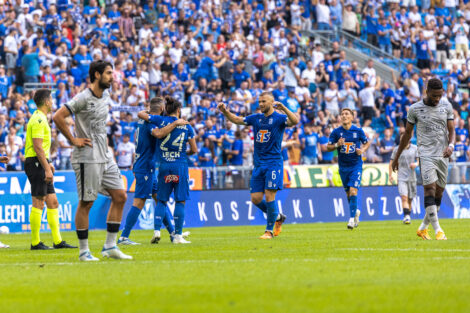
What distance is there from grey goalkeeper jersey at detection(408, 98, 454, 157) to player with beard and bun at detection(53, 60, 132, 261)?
17.2 feet

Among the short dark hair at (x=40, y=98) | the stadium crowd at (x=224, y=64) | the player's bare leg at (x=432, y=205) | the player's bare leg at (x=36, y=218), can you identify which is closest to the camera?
the player's bare leg at (x=432, y=205)

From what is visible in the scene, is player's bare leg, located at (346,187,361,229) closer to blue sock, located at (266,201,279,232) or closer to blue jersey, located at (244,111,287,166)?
blue sock, located at (266,201,279,232)

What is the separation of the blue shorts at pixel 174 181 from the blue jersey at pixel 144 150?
45 centimetres

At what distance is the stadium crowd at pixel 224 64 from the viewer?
26.2 meters

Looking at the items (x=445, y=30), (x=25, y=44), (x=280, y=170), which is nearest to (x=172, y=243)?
(x=280, y=170)

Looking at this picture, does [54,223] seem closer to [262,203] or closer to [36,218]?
[36,218]

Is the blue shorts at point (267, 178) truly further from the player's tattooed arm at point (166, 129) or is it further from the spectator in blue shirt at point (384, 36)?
the spectator in blue shirt at point (384, 36)

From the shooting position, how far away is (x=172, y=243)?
46.8ft

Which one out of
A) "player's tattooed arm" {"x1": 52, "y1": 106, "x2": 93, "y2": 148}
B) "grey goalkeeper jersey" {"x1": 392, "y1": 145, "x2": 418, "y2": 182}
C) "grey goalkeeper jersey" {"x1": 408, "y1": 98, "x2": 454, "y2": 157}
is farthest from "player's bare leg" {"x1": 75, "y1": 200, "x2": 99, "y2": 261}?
"grey goalkeeper jersey" {"x1": 392, "y1": 145, "x2": 418, "y2": 182}

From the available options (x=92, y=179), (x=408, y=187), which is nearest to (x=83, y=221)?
(x=92, y=179)

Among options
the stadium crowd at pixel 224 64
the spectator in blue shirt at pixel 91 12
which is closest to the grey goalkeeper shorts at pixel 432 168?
the stadium crowd at pixel 224 64

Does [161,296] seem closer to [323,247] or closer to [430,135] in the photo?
[323,247]

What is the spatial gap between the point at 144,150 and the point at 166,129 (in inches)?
39.9

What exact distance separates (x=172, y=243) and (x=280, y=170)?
→ 7.89 feet
